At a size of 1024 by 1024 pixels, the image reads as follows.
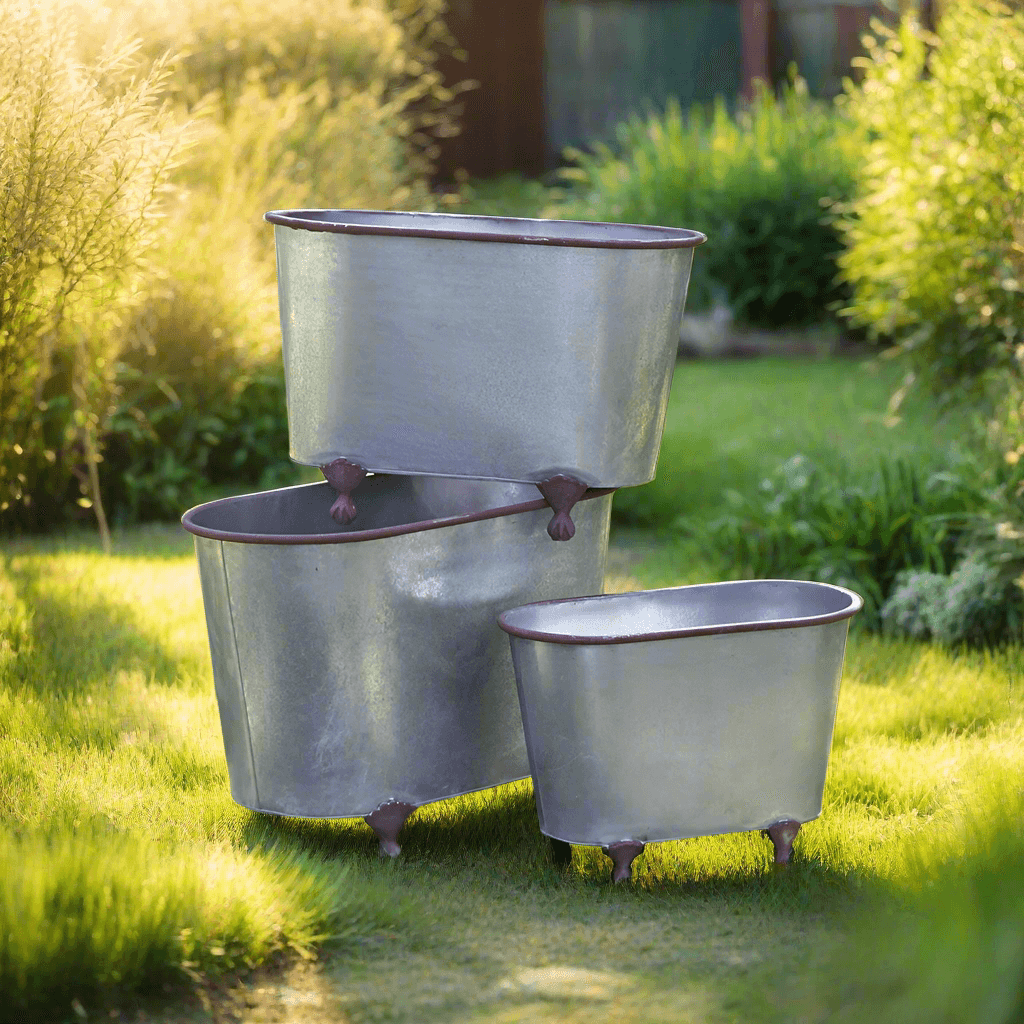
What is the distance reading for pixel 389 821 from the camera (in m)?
3.01

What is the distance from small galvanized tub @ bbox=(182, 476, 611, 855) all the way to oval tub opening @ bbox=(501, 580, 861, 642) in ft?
0.29

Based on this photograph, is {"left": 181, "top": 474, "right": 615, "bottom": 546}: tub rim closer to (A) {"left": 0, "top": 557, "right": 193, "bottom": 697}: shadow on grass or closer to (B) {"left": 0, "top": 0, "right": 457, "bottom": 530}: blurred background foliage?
(B) {"left": 0, "top": 0, "right": 457, "bottom": 530}: blurred background foliage

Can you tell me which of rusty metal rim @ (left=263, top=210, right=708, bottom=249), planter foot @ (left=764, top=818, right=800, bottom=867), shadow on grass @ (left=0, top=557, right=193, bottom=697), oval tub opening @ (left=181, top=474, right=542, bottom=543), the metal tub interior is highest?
rusty metal rim @ (left=263, top=210, right=708, bottom=249)

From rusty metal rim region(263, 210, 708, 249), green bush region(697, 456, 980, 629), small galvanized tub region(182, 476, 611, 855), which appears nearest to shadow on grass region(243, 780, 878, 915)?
small galvanized tub region(182, 476, 611, 855)

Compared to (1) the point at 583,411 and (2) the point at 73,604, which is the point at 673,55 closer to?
(2) the point at 73,604

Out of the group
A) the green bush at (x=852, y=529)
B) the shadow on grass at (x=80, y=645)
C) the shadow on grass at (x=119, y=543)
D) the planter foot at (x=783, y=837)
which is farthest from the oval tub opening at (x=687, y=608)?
the shadow on grass at (x=119, y=543)

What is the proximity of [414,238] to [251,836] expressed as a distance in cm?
131

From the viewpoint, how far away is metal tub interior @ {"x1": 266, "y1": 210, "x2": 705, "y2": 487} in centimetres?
299

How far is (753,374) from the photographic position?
8.68 meters

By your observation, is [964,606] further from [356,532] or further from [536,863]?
[356,532]

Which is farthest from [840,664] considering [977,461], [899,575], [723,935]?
[977,461]

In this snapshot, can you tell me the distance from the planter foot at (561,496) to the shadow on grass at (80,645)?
5.00 ft

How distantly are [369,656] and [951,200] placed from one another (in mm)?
4040

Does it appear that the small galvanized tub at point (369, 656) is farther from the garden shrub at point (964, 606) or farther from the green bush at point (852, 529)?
the green bush at point (852, 529)
